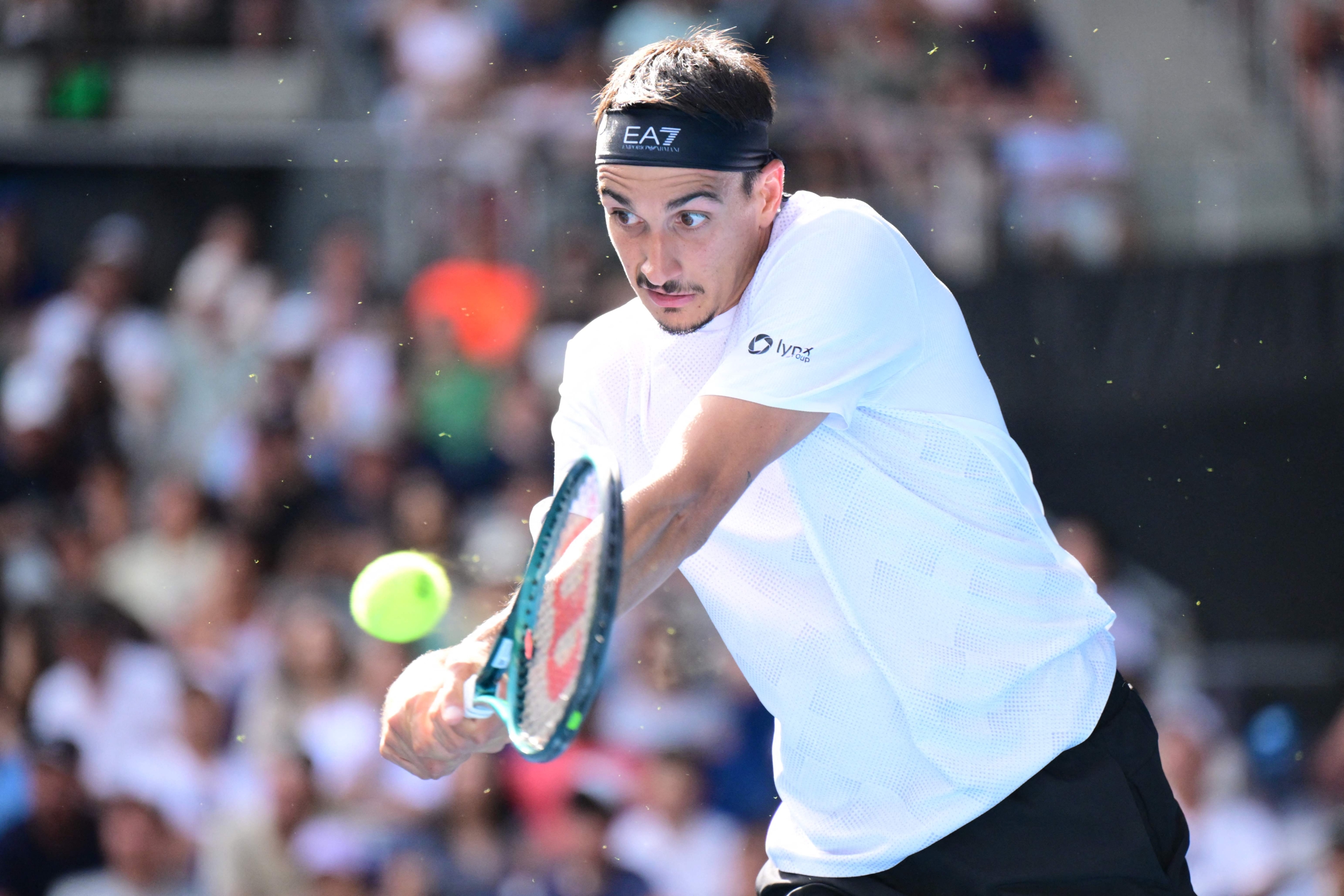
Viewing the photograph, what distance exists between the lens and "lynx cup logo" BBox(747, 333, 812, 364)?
8.24 feet

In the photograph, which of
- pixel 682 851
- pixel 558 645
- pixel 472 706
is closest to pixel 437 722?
pixel 472 706

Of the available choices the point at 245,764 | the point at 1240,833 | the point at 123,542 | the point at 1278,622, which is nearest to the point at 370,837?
the point at 245,764

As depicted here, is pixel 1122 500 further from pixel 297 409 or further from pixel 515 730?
pixel 515 730

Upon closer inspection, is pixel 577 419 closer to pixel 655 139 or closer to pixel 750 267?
pixel 750 267

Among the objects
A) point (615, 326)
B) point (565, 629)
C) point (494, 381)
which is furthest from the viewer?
point (494, 381)

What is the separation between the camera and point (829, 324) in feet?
8.38

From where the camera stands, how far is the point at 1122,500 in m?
6.83

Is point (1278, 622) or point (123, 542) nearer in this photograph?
point (1278, 622)

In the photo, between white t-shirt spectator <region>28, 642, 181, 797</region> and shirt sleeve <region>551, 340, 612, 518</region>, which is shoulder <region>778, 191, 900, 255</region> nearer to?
shirt sleeve <region>551, 340, 612, 518</region>

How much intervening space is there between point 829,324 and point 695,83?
1.81 feet

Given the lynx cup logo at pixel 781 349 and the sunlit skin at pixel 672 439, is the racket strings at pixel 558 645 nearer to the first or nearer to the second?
the sunlit skin at pixel 672 439

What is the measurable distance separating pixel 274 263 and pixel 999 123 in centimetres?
398

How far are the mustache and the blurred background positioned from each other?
356 cm

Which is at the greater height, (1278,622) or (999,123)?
(999,123)
